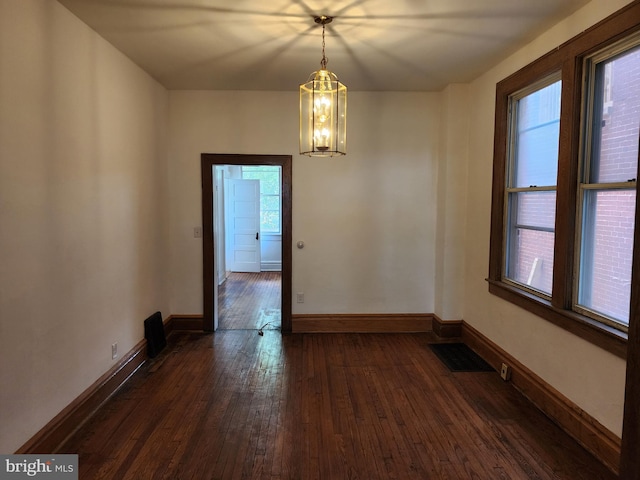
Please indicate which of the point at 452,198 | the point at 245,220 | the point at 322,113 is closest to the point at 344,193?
the point at 452,198

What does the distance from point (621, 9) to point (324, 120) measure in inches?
66.9

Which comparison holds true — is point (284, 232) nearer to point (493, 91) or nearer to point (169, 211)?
point (169, 211)

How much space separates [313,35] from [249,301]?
159 inches

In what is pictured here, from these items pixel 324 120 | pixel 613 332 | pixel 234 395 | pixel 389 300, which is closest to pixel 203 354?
pixel 234 395

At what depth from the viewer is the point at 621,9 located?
2.10 metres

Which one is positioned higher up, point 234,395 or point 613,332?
point 613,332

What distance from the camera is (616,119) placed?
2.23 meters

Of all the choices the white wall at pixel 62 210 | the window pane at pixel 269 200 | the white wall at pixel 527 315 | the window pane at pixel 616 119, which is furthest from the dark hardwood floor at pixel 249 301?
the window pane at pixel 616 119

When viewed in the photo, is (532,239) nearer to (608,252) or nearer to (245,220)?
(608,252)

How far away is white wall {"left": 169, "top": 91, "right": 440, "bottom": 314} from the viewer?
14.0 feet

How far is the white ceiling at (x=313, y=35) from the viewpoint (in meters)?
2.41

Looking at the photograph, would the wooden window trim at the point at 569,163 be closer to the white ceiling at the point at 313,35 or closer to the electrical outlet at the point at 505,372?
the white ceiling at the point at 313,35

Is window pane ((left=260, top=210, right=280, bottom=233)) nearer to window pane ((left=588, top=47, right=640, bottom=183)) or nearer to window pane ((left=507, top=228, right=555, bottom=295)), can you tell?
window pane ((left=507, top=228, right=555, bottom=295))

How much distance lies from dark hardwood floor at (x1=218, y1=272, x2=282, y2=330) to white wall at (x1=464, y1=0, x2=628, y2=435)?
2365mm
